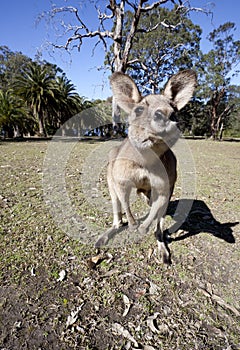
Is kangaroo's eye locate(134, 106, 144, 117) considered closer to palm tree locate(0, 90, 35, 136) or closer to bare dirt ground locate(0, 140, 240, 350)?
bare dirt ground locate(0, 140, 240, 350)

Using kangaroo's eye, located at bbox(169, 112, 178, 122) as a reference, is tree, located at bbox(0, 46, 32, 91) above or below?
above

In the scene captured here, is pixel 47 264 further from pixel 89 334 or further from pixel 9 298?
pixel 89 334

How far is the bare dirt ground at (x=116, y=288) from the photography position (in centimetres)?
132

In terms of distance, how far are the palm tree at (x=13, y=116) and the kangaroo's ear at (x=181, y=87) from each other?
1646 centimetres

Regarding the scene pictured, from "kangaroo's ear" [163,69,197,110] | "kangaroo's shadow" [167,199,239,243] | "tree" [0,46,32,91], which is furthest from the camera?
"tree" [0,46,32,91]

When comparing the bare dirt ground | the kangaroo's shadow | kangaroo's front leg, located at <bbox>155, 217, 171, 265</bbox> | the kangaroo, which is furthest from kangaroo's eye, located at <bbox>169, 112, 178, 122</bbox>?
the kangaroo's shadow

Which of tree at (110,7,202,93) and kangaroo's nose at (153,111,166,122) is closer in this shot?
kangaroo's nose at (153,111,166,122)

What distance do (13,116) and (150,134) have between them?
16.7 metres

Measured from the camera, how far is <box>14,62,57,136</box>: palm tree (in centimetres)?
1712

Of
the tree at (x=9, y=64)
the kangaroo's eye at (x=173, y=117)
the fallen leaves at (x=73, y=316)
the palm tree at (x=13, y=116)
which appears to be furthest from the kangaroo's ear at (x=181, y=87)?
the tree at (x=9, y=64)

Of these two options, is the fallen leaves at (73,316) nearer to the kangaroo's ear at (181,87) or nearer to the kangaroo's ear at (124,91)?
the kangaroo's ear at (124,91)

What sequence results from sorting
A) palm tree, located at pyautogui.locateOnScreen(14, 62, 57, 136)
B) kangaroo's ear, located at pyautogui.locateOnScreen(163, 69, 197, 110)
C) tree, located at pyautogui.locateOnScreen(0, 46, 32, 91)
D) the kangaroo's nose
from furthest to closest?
tree, located at pyautogui.locateOnScreen(0, 46, 32, 91) → palm tree, located at pyautogui.locateOnScreen(14, 62, 57, 136) → kangaroo's ear, located at pyautogui.locateOnScreen(163, 69, 197, 110) → the kangaroo's nose

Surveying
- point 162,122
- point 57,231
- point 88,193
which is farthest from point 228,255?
point 88,193

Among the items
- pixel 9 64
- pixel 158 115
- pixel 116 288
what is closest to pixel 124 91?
pixel 158 115
